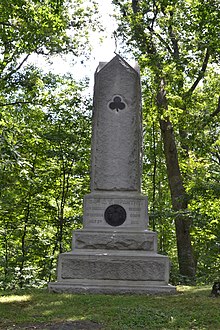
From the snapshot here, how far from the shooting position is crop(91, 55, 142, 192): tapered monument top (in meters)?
8.87

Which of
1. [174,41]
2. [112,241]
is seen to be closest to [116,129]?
[112,241]

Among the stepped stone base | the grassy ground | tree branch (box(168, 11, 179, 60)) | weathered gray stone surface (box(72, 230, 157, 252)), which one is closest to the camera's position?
the grassy ground

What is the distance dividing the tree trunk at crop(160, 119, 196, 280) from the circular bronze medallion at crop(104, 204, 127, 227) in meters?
3.96

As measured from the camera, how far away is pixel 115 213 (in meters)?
8.59

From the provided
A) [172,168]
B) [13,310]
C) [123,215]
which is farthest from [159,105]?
[13,310]

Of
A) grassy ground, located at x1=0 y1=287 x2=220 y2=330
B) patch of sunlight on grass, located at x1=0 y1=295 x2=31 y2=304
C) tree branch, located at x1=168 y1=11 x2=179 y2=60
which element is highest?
tree branch, located at x1=168 y1=11 x2=179 y2=60

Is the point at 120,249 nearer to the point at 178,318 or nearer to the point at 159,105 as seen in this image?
the point at 178,318

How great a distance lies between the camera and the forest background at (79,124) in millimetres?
11992

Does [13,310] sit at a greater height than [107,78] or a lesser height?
lesser

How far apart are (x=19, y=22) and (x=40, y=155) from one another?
378 cm

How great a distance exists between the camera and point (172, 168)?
14.5 meters

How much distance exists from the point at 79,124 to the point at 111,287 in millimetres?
6967

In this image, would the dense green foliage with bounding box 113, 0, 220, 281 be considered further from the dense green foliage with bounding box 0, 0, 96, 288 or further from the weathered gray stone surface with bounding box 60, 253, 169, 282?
the weathered gray stone surface with bounding box 60, 253, 169, 282

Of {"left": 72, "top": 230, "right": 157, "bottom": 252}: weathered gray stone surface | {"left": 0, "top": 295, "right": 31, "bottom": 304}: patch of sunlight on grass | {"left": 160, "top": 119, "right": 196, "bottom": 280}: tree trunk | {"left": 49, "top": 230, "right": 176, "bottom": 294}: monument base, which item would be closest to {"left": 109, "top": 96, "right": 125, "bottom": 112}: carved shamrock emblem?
{"left": 72, "top": 230, "right": 157, "bottom": 252}: weathered gray stone surface
